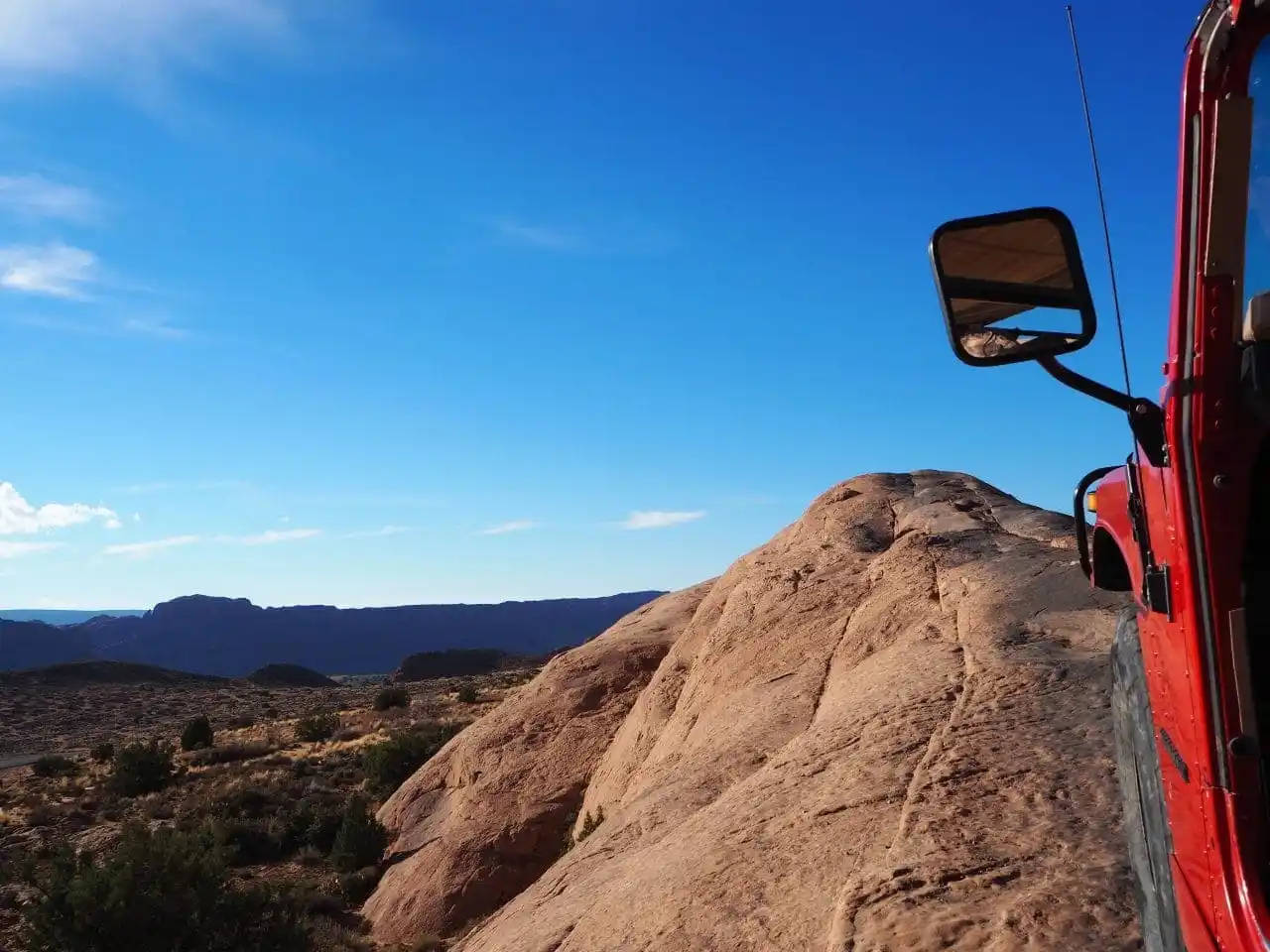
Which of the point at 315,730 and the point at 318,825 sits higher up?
the point at 315,730

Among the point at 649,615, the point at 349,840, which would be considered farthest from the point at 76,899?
the point at 649,615

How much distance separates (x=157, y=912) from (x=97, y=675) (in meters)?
54.2

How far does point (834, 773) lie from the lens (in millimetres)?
6301

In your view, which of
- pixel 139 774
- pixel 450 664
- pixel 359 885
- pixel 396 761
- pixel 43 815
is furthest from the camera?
pixel 450 664

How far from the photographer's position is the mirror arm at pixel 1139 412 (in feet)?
8.52

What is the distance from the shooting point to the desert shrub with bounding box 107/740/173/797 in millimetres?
23562

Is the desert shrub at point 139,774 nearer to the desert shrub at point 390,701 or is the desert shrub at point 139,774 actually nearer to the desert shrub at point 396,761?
the desert shrub at point 396,761

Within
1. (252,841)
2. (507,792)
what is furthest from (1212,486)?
(252,841)

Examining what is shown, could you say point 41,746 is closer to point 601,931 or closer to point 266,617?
point 601,931

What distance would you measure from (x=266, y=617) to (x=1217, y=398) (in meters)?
159

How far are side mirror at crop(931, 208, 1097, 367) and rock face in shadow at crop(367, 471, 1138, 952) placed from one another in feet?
8.17

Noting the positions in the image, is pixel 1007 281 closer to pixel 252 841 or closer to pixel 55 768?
pixel 252 841

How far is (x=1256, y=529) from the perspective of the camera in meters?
2.45

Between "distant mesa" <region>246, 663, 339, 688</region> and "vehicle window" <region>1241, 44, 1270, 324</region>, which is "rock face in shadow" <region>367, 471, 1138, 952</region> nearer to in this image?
"vehicle window" <region>1241, 44, 1270, 324</region>
